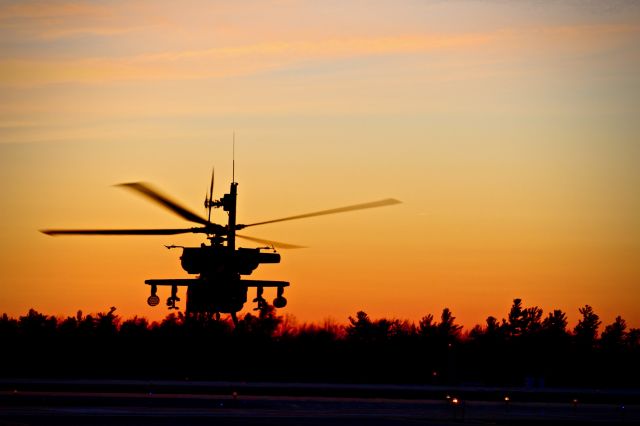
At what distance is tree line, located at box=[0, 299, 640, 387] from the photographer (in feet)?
361

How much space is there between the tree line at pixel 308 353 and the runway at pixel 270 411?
21.5 metres

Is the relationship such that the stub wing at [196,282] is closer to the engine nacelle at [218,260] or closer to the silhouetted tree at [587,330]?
the engine nacelle at [218,260]

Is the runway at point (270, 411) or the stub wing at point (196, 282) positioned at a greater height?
the stub wing at point (196, 282)

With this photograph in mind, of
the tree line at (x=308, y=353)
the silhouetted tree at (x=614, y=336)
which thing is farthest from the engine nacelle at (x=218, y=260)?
the silhouetted tree at (x=614, y=336)

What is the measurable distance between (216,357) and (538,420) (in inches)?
2069

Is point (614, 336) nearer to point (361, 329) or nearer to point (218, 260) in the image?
point (361, 329)

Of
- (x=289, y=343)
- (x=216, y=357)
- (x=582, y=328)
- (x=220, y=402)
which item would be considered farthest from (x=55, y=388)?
(x=582, y=328)

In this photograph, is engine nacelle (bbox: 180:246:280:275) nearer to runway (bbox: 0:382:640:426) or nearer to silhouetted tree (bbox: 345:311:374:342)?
runway (bbox: 0:382:640:426)

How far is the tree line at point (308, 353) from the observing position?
110 m

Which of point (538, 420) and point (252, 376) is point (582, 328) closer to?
point (252, 376)

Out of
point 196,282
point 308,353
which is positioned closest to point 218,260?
point 196,282

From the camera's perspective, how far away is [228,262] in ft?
204

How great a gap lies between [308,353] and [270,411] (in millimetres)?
60921

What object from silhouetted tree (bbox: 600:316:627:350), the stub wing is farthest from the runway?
silhouetted tree (bbox: 600:316:627:350)
